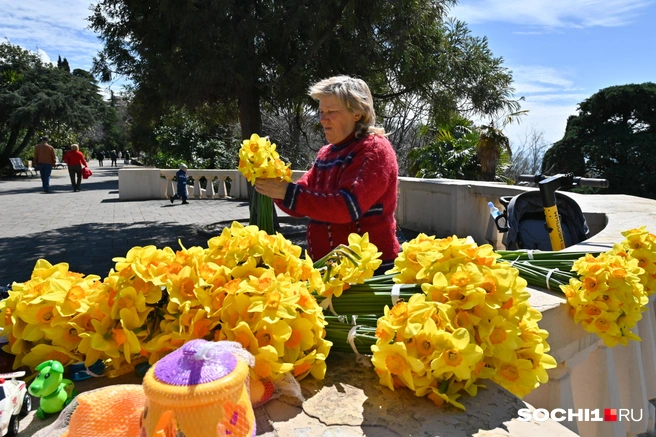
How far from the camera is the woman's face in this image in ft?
7.58

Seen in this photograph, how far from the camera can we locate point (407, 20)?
8133 millimetres

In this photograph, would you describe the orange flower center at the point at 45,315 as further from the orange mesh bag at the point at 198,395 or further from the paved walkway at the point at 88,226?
the paved walkway at the point at 88,226

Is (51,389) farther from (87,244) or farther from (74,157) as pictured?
(74,157)

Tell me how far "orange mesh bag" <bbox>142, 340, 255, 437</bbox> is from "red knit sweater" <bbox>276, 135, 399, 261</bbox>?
49.0 inches

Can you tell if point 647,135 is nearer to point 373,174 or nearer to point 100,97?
point 373,174

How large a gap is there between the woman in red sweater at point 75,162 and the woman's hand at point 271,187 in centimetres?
1789

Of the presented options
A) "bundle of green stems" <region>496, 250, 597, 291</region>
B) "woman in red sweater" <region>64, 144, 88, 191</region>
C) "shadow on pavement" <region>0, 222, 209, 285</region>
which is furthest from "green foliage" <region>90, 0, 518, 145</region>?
"woman in red sweater" <region>64, 144, 88, 191</region>

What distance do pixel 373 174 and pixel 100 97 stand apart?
37632 millimetres

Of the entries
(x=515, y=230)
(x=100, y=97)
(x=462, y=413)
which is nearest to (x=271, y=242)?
(x=462, y=413)

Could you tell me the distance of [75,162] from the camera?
18.5 m

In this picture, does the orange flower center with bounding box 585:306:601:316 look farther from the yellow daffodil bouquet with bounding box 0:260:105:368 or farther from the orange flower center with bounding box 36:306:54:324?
the orange flower center with bounding box 36:306:54:324

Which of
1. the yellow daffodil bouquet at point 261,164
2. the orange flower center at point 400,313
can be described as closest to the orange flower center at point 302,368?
the orange flower center at point 400,313

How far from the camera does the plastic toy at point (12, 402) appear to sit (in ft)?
3.49

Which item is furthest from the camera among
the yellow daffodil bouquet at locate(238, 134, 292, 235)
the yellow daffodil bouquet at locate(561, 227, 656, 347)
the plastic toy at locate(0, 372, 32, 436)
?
the yellow daffodil bouquet at locate(238, 134, 292, 235)
